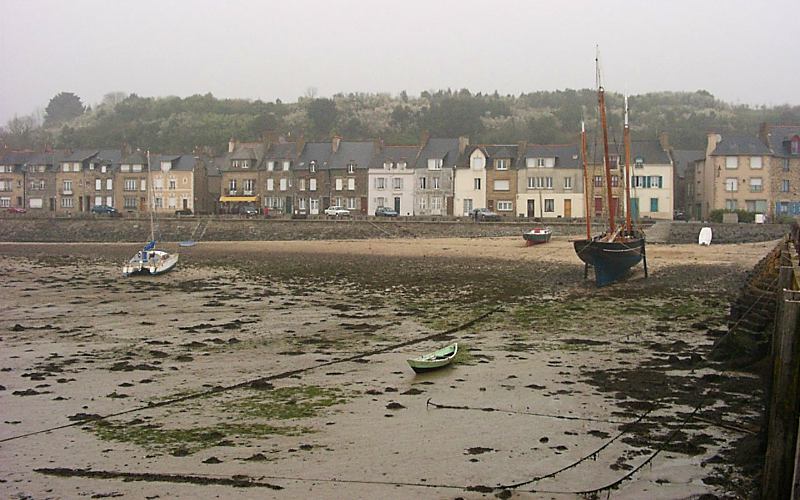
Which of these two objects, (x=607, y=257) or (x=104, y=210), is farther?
(x=104, y=210)

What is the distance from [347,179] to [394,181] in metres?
4.57

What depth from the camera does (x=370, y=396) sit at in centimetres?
1412

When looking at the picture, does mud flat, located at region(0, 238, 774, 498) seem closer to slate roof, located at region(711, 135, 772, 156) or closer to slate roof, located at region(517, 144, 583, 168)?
slate roof, located at region(711, 135, 772, 156)

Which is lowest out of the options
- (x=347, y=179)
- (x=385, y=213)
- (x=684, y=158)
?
(x=385, y=213)

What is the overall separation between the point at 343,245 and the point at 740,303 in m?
37.8

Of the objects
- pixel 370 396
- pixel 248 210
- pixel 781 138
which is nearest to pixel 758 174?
pixel 781 138

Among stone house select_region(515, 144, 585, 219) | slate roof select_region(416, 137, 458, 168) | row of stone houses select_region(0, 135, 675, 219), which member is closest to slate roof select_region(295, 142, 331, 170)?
row of stone houses select_region(0, 135, 675, 219)

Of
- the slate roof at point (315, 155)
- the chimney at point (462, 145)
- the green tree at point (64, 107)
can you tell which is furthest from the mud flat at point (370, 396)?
the green tree at point (64, 107)

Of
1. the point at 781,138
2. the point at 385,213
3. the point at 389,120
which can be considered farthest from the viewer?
the point at 389,120

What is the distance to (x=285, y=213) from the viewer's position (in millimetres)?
78312

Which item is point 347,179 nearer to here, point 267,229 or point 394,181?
point 394,181

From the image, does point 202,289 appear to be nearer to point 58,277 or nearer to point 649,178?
point 58,277

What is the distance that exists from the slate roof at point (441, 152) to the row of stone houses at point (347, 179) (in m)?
0.11

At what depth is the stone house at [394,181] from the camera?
76.1 m
